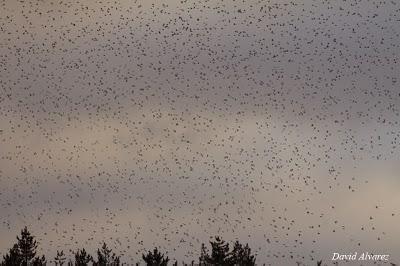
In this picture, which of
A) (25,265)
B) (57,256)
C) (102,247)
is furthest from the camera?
(57,256)

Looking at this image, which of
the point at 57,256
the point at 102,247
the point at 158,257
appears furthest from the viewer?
the point at 57,256

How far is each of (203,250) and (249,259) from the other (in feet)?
135

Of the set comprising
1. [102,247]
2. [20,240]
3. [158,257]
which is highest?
[102,247]

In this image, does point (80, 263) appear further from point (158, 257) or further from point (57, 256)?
point (57, 256)

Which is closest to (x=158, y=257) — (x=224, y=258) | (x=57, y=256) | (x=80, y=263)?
(x=224, y=258)

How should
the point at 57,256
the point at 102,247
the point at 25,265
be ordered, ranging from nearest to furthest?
the point at 25,265 → the point at 102,247 → the point at 57,256

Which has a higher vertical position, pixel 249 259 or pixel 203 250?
pixel 203 250

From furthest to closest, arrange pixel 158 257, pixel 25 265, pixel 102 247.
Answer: pixel 102 247 → pixel 25 265 → pixel 158 257

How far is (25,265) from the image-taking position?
81688 millimetres

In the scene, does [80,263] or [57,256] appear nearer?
[80,263]

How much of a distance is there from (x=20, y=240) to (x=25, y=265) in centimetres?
373

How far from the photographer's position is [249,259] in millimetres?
76062

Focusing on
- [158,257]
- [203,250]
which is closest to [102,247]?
[203,250]

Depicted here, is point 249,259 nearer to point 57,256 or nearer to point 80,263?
point 80,263
